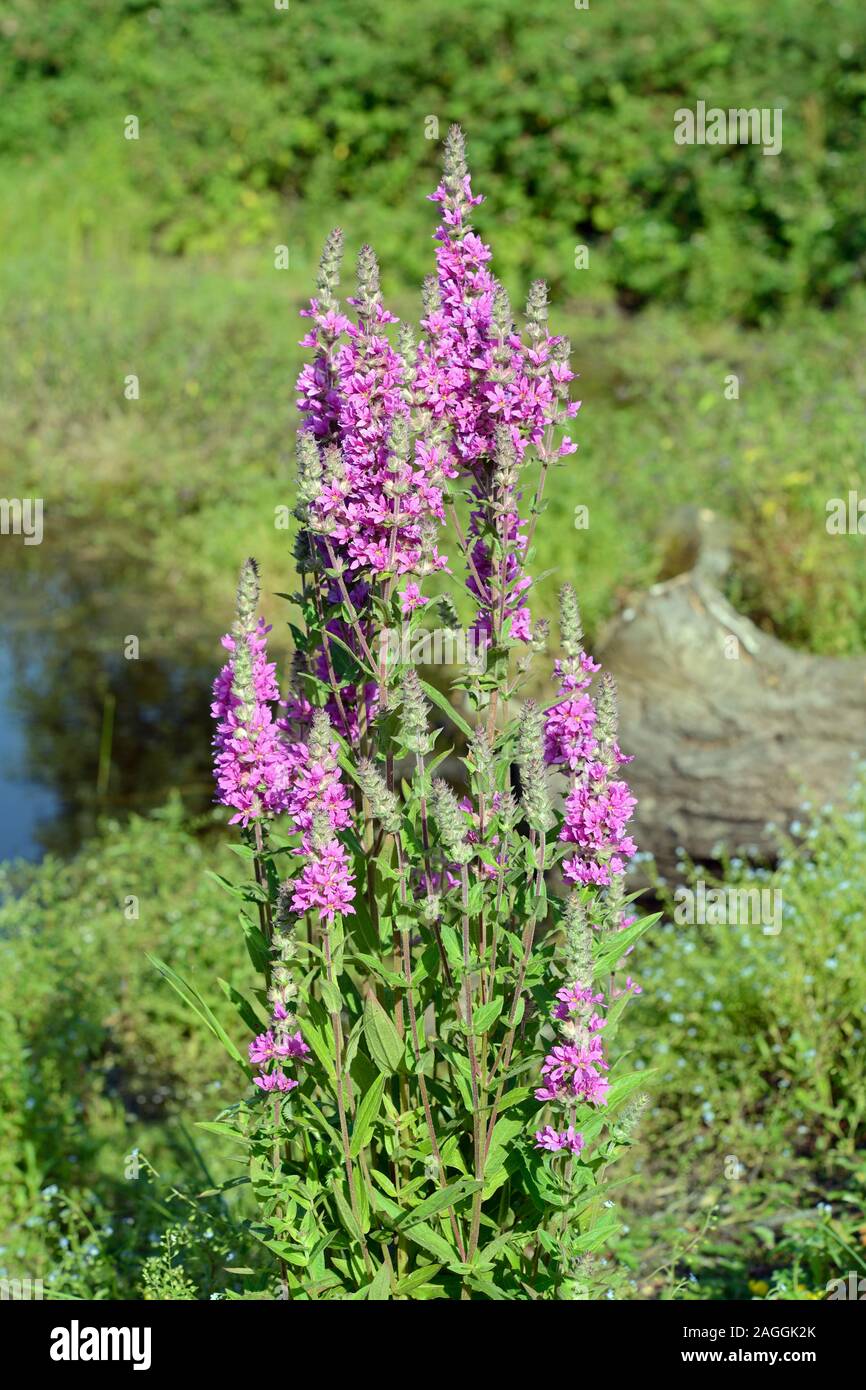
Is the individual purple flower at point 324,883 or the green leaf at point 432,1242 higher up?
the individual purple flower at point 324,883

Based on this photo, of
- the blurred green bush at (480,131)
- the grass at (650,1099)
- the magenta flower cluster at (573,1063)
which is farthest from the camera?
the blurred green bush at (480,131)

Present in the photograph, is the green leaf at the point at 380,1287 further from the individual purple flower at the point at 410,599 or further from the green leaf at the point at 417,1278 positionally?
the individual purple flower at the point at 410,599

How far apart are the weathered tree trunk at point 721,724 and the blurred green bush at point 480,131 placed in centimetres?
571

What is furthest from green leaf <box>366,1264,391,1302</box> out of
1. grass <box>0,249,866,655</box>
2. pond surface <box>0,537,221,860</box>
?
grass <box>0,249,866,655</box>

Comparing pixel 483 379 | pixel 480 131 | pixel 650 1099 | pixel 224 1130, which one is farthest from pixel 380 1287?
pixel 480 131

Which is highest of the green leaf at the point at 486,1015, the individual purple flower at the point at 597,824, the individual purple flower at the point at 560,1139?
the individual purple flower at the point at 597,824

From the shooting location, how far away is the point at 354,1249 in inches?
102

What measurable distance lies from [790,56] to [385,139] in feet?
10.6

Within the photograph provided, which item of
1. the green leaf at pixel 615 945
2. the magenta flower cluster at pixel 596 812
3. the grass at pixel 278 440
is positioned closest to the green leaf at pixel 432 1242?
the green leaf at pixel 615 945

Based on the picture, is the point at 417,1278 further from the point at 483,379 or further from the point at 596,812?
the point at 483,379

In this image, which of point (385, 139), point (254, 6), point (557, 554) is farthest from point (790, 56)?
point (557, 554)

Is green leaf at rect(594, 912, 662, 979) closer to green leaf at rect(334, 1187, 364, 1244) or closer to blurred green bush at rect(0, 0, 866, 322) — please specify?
green leaf at rect(334, 1187, 364, 1244)

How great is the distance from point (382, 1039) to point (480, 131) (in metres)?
10.4

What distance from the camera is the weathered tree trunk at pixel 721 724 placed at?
5469 mm
